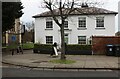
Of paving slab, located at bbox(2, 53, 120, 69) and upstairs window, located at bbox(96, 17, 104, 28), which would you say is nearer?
paving slab, located at bbox(2, 53, 120, 69)

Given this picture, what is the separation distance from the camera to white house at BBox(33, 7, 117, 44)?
4381 centimetres

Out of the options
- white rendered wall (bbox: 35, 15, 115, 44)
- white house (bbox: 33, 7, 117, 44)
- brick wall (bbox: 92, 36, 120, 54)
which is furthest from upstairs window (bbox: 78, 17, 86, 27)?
brick wall (bbox: 92, 36, 120, 54)

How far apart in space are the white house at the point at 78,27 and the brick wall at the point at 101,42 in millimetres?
9511

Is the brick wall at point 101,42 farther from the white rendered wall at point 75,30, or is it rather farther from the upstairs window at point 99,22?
the upstairs window at point 99,22

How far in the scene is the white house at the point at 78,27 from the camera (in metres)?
43.8

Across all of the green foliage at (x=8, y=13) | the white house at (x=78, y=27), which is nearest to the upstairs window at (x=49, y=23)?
the white house at (x=78, y=27)

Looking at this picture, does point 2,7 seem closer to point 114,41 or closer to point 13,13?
point 13,13

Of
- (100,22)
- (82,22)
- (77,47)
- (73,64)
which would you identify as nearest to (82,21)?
(82,22)

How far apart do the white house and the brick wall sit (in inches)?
374

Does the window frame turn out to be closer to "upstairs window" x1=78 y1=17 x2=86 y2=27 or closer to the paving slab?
"upstairs window" x1=78 y1=17 x2=86 y2=27

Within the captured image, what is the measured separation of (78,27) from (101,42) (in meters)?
11.9

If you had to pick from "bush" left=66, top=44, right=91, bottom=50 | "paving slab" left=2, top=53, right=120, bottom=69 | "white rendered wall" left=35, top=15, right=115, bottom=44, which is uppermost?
"white rendered wall" left=35, top=15, right=115, bottom=44

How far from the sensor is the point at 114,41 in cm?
3341

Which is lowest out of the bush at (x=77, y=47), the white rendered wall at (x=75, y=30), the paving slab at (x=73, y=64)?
the paving slab at (x=73, y=64)
